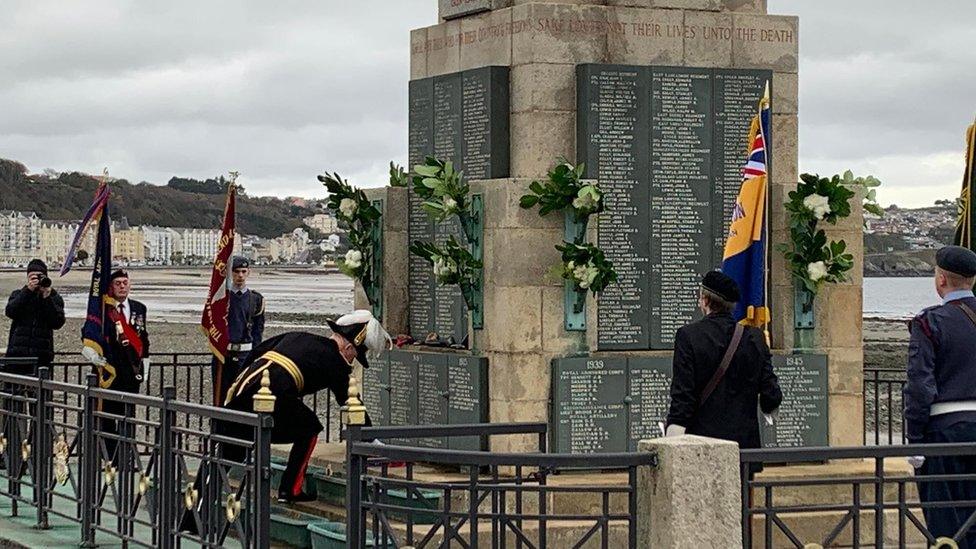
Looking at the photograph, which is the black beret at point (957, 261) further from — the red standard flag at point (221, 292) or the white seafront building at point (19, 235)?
the white seafront building at point (19, 235)

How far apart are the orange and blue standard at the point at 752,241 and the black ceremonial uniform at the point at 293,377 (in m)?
2.54

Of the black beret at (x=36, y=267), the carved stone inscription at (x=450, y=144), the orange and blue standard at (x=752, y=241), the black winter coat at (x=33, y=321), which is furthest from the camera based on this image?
the black winter coat at (x=33, y=321)

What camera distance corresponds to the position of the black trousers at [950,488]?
9688mm

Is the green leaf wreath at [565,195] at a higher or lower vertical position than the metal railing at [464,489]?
higher

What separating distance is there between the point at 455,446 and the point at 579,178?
2.20 metres

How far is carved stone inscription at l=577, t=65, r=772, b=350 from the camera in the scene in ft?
43.4

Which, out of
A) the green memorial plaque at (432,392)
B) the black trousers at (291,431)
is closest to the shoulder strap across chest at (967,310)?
the black trousers at (291,431)

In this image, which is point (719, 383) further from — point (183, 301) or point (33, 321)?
point (183, 301)

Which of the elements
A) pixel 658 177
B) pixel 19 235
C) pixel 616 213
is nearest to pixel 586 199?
pixel 616 213

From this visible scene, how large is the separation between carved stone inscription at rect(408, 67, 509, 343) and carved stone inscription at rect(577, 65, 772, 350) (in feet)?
2.06

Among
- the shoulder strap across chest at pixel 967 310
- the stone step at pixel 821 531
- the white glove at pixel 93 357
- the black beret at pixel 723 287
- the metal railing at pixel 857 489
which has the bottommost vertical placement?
the stone step at pixel 821 531

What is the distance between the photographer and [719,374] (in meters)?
10.1

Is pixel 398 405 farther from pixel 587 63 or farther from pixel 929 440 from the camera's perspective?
pixel 929 440

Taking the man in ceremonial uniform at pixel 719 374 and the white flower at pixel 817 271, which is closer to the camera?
the man in ceremonial uniform at pixel 719 374
